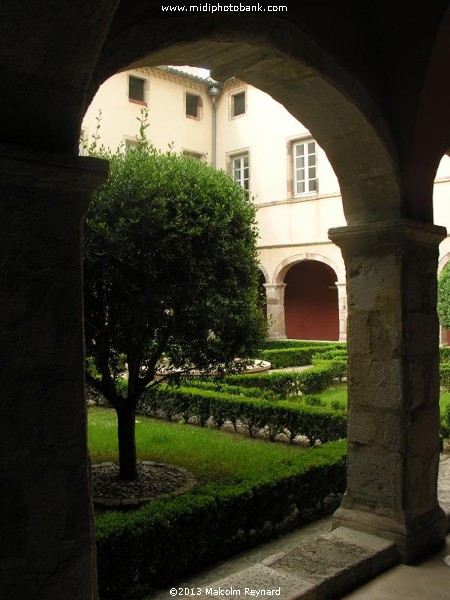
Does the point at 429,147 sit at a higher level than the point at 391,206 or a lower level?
higher

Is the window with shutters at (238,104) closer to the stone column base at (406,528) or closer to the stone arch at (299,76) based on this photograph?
the stone arch at (299,76)

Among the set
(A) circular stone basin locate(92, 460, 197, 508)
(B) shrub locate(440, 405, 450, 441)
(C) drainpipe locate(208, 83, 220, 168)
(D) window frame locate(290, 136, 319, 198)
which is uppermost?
(C) drainpipe locate(208, 83, 220, 168)

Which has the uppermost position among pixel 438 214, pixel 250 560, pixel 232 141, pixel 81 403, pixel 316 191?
pixel 232 141

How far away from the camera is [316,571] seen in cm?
265

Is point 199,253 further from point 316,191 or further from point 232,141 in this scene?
point 232,141

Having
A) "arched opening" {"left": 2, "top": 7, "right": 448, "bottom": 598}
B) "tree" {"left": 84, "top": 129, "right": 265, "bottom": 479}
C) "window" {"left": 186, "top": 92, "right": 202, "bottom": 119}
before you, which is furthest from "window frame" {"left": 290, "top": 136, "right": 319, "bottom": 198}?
"arched opening" {"left": 2, "top": 7, "right": 448, "bottom": 598}

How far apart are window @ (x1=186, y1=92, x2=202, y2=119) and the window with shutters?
1059 millimetres

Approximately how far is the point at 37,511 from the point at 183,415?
6.05 meters

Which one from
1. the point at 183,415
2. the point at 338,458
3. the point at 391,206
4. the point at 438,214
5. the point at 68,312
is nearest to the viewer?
the point at 68,312

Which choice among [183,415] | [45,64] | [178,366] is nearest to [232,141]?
[183,415]

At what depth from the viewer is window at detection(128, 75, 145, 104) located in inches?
637

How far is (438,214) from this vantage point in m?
13.5

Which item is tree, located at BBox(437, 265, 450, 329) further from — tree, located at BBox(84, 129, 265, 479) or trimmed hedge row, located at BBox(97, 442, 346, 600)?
trimmed hedge row, located at BBox(97, 442, 346, 600)

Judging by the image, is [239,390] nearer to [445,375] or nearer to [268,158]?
[445,375]
